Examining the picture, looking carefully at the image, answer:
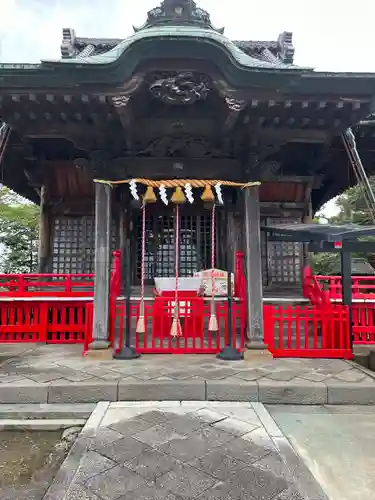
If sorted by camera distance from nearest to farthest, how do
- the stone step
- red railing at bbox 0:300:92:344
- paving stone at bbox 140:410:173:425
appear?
paving stone at bbox 140:410:173:425, the stone step, red railing at bbox 0:300:92:344

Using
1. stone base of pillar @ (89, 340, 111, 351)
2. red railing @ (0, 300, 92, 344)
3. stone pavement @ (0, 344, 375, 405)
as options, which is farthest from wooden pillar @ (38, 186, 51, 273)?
stone pavement @ (0, 344, 375, 405)

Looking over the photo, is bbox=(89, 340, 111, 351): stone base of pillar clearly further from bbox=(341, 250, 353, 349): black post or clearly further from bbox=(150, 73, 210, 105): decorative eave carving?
bbox=(341, 250, 353, 349): black post

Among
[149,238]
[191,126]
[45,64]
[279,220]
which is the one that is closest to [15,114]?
[45,64]

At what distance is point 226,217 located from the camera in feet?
28.9

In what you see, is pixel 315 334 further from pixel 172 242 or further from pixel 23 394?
pixel 23 394

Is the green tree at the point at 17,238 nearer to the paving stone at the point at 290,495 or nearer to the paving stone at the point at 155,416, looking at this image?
the paving stone at the point at 155,416

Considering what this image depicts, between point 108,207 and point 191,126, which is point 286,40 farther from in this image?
point 108,207

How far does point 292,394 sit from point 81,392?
2717 millimetres

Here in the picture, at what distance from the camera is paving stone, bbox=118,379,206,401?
447 cm

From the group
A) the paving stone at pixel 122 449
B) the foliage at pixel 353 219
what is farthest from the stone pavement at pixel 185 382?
the foliage at pixel 353 219

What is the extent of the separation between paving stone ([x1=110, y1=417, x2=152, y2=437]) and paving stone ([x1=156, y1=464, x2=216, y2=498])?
78cm

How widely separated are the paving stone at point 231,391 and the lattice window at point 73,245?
541cm

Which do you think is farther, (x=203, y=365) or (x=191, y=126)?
(x=191, y=126)

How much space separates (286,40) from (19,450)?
12.8 metres
